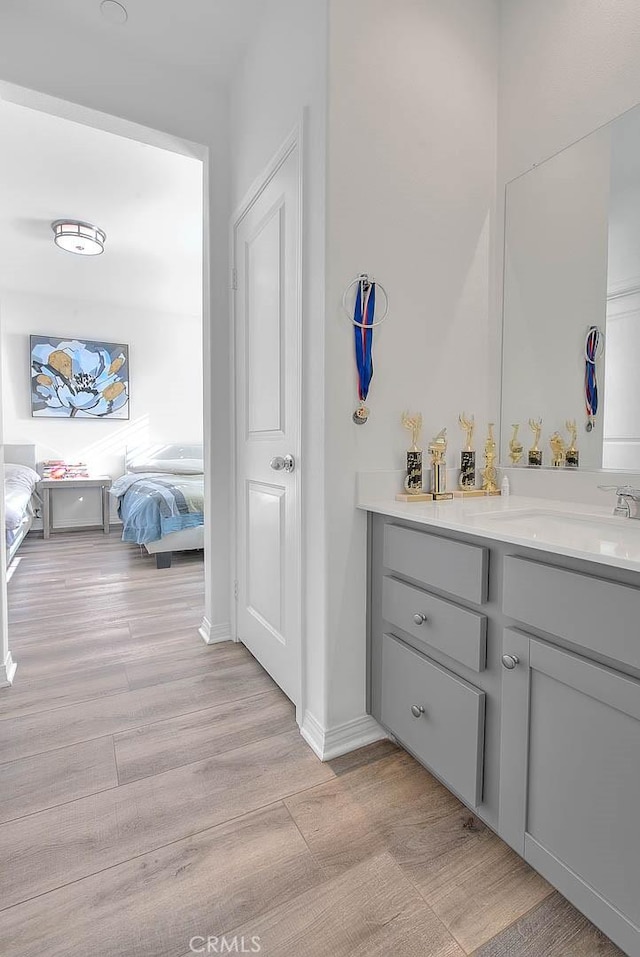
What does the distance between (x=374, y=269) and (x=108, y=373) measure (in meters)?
4.75

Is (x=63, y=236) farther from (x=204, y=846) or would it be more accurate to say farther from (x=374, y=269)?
(x=204, y=846)

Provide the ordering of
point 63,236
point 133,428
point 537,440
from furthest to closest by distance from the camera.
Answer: point 133,428
point 63,236
point 537,440

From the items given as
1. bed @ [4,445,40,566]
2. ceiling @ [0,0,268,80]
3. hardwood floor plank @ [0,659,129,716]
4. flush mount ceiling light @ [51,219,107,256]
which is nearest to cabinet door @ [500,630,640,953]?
hardwood floor plank @ [0,659,129,716]

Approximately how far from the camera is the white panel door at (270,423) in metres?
1.65

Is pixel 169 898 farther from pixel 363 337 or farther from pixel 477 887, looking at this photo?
pixel 363 337

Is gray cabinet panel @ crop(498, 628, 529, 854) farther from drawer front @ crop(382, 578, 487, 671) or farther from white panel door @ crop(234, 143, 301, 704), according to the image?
white panel door @ crop(234, 143, 301, 704)

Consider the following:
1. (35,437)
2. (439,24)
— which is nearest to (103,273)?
(35,437)

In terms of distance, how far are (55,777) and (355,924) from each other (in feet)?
3.20

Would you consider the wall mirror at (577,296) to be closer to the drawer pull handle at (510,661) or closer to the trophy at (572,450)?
the trophy at (572,450)

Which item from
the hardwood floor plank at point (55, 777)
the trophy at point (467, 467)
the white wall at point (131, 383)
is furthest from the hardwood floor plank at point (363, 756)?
the white wall at point (131, 383)

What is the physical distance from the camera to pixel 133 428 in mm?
5652

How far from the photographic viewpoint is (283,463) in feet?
5.47

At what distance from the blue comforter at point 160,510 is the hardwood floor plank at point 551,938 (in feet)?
10.5

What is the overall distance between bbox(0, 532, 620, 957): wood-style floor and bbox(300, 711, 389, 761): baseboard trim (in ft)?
0.12
